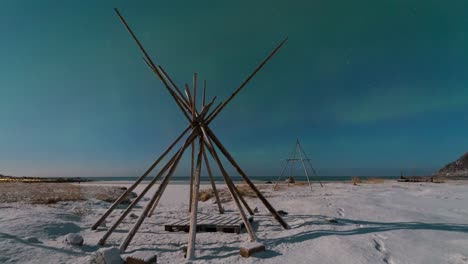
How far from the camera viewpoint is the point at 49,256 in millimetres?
4551

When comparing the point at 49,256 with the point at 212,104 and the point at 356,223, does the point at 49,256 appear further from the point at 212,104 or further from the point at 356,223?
the point at 356,223

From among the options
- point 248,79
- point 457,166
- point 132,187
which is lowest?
point 132,187

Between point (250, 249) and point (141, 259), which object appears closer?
point (141, 259)

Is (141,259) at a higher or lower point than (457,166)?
lower

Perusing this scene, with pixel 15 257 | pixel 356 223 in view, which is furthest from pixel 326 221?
pixel 15 257

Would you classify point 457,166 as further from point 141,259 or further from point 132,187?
point 141,259

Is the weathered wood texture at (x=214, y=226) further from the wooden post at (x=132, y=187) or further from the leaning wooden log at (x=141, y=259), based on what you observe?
the leaning wooden log at (x=141, y=259)

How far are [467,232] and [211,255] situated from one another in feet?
18.6

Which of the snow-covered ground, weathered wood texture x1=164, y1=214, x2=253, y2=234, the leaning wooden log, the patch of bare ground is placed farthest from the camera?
the patch of bare ground

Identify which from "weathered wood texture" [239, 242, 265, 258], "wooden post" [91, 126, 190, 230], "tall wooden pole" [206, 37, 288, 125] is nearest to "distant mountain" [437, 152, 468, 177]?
"tall wooden pole" [206, 37, 288, 125]

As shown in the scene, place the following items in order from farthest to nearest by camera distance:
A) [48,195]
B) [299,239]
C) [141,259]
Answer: [48,195] → [299,239] → [141,259]

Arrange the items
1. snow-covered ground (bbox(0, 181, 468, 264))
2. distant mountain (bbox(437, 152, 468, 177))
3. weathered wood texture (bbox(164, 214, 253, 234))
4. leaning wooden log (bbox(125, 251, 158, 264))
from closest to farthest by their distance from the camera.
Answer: leaning wooden log (bbox(125, 251, 158, 264)) < snow-covered ground (bbox(0, 181, 468, 264)) < weathered wood texture (bbox(164, 214, 253, 234)) < distant mountain (bbox(437, 152, 468, 177))

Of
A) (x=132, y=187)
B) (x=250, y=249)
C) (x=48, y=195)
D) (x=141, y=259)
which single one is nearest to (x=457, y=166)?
(x=250, y=249)

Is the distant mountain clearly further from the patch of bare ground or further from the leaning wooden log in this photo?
the leaning wooden log
